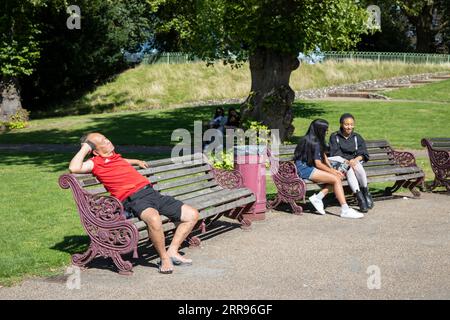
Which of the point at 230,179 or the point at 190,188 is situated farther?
the point at 230,179

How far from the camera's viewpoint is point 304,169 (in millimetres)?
9781

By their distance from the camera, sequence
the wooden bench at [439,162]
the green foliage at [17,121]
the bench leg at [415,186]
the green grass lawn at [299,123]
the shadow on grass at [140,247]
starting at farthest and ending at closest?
the green foliage at [17,121] < the green grass lawn at [299,123] < the wooden bench at [439,162] < the bench leg at [415,186] < the shadow on grass at [140,247]

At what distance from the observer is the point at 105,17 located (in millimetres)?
35625

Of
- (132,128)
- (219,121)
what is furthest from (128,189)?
(132,128)

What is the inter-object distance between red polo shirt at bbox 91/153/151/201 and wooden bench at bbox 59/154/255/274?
20 cm

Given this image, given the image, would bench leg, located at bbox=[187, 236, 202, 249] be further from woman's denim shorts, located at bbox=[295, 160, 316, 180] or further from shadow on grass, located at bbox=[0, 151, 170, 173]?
shadow on grass, located at bbox=[0, 151, 170, 173]

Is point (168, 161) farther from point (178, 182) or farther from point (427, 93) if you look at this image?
point (427, 93)

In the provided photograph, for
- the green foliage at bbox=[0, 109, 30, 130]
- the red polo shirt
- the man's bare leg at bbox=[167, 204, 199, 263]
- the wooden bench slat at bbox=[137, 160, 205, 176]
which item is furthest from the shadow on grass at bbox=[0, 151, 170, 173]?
the green foliage at bbox=[0, 109, 30, 130]

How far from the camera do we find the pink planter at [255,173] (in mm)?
9258

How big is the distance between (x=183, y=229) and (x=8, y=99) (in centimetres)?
2581

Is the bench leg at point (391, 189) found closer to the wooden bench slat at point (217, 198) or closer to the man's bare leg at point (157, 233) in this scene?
the wooden bench slat at point (217, 198)

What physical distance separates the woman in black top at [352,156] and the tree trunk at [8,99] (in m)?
23.3

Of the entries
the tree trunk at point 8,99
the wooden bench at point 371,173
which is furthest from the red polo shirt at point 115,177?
the tree trunk at point 8,99
